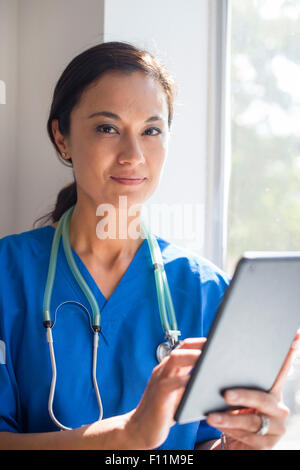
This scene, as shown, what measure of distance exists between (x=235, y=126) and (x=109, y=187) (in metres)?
0.70

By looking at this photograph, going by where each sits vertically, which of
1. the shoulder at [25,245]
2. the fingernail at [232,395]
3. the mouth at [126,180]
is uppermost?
the mouth at [126,180]

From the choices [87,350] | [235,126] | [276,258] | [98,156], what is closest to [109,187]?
[98,156]

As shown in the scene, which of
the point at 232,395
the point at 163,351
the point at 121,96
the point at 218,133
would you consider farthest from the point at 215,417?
the point at 218,133

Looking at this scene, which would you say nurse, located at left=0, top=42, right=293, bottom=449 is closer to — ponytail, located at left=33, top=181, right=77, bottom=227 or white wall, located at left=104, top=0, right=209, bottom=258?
ponytail, located at left=33, top=181, right=77, bottom=227

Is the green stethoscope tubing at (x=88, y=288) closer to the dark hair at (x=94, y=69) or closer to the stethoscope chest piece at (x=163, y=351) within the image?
the stethoscope chest piece at (x=163, y=351)

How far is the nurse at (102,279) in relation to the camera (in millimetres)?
948

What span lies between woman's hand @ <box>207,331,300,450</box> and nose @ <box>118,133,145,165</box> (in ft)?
1.53

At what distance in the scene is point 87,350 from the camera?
97 cm

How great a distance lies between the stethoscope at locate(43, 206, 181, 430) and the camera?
0.93 meters

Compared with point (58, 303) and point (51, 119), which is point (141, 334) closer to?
point (58, 303)

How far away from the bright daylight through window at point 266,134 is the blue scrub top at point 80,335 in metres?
0.48

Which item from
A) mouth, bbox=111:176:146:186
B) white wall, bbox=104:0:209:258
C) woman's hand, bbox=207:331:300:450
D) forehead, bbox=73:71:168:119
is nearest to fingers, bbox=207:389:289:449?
woman's hand, bbox=207:331:300:450

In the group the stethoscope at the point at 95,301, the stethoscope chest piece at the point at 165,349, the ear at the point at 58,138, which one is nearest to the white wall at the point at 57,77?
the ear at the point at 58,138
